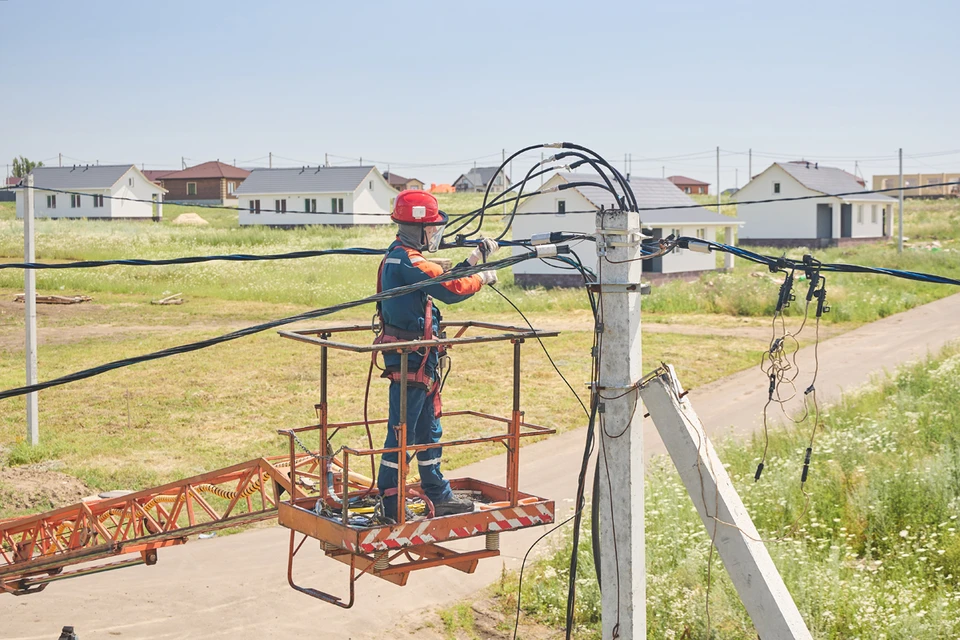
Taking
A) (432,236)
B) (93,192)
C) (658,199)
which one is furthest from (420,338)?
(93,192)

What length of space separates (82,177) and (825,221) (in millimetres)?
60962

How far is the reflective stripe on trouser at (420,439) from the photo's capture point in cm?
703

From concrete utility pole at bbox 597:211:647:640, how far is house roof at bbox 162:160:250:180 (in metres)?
99.9

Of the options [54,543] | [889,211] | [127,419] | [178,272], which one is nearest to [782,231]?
[889,211]

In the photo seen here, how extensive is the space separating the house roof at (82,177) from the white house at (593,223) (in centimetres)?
5232

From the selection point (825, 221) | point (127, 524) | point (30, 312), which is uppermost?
point (825, 221)

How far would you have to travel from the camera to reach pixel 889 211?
6831 centimetres

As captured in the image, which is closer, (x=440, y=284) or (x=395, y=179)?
(x=440, y=284)

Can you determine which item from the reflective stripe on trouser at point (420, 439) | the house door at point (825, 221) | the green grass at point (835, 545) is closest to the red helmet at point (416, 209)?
the reflective stripe on trouser at point (420, 439)

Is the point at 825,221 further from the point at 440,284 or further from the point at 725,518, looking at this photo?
the point at 725,518

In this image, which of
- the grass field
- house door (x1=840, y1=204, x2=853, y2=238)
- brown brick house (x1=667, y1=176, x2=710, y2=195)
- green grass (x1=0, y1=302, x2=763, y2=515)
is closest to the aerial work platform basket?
green grass (x1=0, y1=302, x2=763, y2=515)

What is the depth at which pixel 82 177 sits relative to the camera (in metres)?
86.6

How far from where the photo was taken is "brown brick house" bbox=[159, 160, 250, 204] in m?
101

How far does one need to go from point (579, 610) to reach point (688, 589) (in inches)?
47.7
